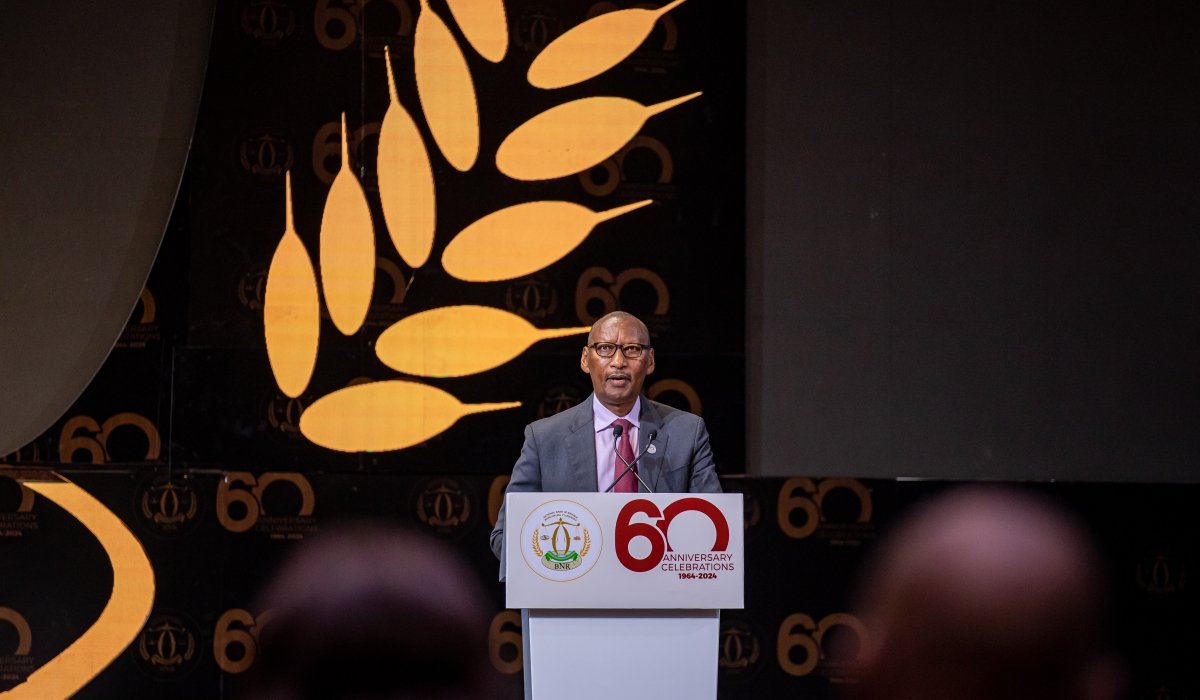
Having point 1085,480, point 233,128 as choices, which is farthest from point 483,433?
point 1085,480

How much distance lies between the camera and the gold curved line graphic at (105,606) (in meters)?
4.06

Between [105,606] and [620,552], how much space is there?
2660 mm

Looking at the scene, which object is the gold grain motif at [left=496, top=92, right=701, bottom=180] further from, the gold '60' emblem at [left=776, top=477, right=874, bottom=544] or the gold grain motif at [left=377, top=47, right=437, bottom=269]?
the gold '60' emblem at [left=776, top=477, right=874, bottom=544]

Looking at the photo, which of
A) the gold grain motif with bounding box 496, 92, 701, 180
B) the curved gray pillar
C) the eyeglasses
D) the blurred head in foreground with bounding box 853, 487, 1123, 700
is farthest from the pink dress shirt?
the curved gray pillar

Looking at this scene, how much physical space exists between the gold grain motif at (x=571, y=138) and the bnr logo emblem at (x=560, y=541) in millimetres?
2085

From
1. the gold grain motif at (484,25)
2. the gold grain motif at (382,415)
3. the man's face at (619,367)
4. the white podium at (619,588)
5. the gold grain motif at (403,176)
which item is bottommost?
the white podium at (619,588)

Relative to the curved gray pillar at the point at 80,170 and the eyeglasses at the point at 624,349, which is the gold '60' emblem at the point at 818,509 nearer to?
the eyeglasses at the point at 624,349

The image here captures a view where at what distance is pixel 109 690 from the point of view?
4.07m

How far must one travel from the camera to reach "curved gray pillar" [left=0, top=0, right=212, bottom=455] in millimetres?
4215

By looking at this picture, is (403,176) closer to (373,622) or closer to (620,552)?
(373,622)

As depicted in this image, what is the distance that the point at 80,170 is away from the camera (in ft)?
14.0

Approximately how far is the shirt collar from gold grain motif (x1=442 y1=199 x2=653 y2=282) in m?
1.20

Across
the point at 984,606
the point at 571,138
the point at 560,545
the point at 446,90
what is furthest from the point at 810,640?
the point at 446,90

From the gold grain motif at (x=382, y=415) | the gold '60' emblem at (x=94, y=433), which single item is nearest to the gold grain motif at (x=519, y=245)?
the gold grain motif at (x=382, y=415)
